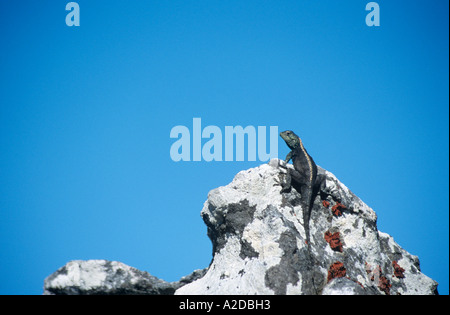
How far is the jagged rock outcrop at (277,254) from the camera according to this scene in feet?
26.1

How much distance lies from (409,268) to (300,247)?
288 cm

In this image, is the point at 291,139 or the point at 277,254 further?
the point at 291,139

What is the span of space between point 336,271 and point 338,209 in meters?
1.55

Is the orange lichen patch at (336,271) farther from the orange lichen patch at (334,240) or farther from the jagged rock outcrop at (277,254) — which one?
the orange lichen patch at (334,240)

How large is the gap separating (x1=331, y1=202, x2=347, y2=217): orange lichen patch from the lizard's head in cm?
202

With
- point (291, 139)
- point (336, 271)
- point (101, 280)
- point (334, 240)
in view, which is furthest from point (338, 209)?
point (101, 280)

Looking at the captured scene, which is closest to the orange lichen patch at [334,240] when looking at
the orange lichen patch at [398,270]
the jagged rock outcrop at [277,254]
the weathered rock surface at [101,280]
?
the jagged rock outcrop at [277,254]

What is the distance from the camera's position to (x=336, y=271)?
8.41 meters

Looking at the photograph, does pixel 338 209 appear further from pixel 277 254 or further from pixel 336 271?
pixel 277 254

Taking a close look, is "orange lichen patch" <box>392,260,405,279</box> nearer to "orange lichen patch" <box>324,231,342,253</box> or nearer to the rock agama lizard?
"orange lichen patch" <box>324,231,342,253</box>

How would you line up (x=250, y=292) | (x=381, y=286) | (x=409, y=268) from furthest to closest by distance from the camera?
1. (x=409, y=268)
2. (x=381, y=286)
3. (x=250, y=292)

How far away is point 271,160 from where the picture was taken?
10320 millimetres
